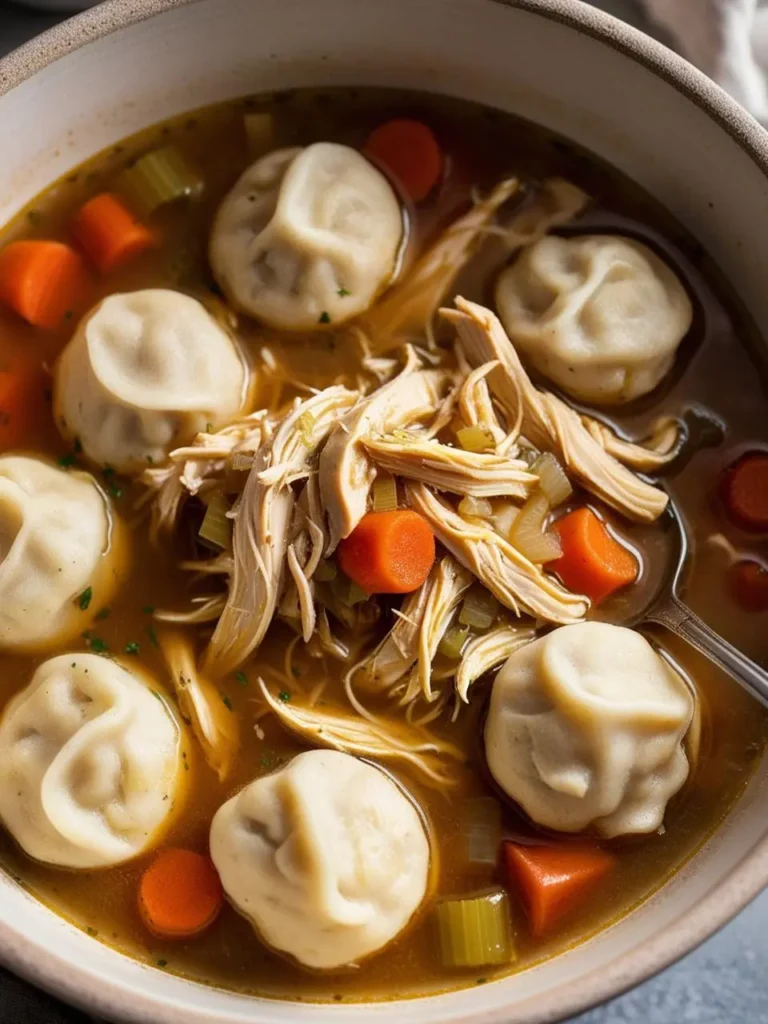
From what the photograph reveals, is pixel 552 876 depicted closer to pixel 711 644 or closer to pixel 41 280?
pixel 711 644

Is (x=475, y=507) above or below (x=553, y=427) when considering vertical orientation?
below

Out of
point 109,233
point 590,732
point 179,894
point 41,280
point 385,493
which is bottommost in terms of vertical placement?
point 179,894

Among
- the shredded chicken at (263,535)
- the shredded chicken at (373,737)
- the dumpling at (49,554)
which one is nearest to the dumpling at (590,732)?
the shredded chicken at (373,737)

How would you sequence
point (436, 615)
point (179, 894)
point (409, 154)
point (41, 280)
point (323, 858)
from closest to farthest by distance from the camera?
point (323, 858) → point (179, 894) → point (436, 615) → point (41, 280) → point (409, 154)

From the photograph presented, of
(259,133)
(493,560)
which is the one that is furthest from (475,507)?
(259,133)

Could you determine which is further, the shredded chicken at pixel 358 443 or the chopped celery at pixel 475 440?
the chopped celery at pixel 475 440

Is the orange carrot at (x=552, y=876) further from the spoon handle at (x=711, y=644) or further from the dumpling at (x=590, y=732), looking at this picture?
the spoon handle at (x=711, y=644)

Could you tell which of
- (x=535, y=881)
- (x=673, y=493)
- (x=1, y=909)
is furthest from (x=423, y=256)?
(x=1, y=909)

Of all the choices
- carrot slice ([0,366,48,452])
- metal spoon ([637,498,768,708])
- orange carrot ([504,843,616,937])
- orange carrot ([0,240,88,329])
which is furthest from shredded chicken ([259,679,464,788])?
orange carrot ([0,240,88,329])

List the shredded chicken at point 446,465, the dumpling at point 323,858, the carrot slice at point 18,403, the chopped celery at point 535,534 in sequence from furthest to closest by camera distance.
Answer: the carrot slice at point 18,403
the chopped celery at point 535,534
the shredded chicken at point 446,465
the dumpling at point 323,858
